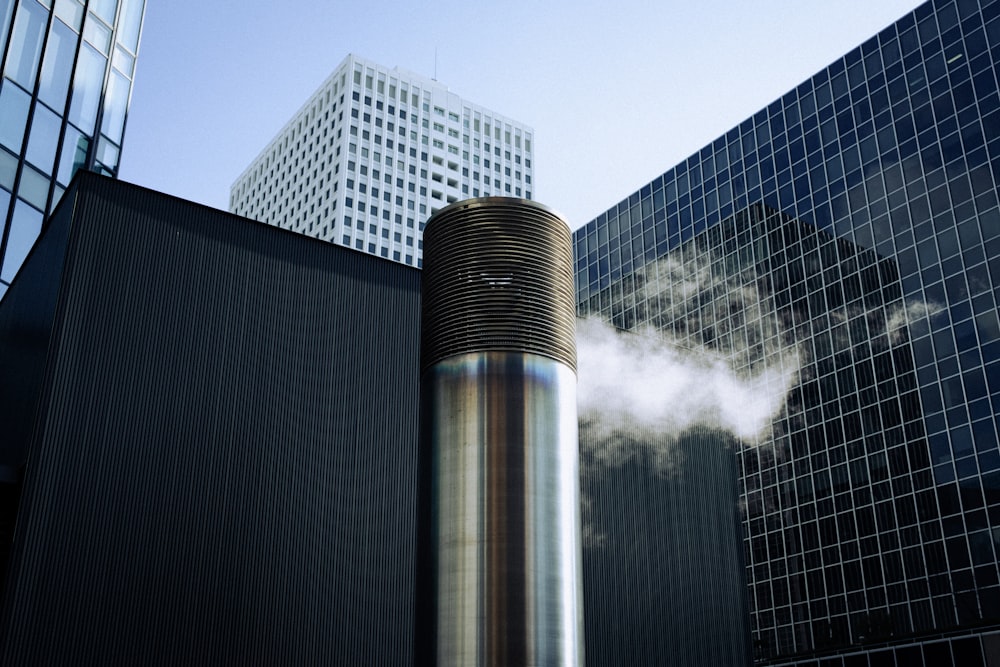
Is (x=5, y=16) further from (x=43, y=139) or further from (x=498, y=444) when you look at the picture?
(x=498, y=444)

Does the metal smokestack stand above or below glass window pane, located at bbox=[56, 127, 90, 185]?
below

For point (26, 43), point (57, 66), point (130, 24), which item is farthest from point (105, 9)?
point (26, 43)

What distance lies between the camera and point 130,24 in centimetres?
4000

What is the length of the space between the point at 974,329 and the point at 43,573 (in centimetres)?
5258

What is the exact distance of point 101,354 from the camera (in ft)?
74.0

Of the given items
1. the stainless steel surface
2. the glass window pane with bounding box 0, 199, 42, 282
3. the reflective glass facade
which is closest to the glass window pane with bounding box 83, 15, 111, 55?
the glass window pane with bounding box 0, 199, 42, 282

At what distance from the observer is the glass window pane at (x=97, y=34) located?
36781mm

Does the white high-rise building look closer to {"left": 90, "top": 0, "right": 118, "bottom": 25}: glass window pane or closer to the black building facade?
{"left": 90, "top": 0, "right": 118, "bottom": 25}: glass window pane

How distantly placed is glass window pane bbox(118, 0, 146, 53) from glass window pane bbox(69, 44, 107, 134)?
220 centimetres

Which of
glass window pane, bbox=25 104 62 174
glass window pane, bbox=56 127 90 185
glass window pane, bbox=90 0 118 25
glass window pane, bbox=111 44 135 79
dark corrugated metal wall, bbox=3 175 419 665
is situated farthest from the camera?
glass window pane, bbox=111 44 135 79

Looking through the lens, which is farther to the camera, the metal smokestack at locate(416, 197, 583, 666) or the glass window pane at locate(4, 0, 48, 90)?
the glass window pane at locate(4, 0, 48, 90)

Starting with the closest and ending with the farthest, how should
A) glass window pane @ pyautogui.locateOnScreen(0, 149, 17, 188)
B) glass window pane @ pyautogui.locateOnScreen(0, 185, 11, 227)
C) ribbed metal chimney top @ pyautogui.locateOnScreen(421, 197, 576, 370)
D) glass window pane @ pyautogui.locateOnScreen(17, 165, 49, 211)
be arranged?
1. ribbed metal chimney top @ pyautogui.locateOnScreen(421, 197, 576, 370)
2. glass window pane @ pyautogui.locateOnScreen(0, 185, 11, 227)
3. glass window pane @ pyautogui.locateOnScreen(0, 149, 17, 188)
4. glass window pane @ pyautogui.locateOnScreen(17, 165, 49, 211)

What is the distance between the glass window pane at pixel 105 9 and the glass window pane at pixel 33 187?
27.1ft

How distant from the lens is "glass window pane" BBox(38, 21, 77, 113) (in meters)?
33.9
